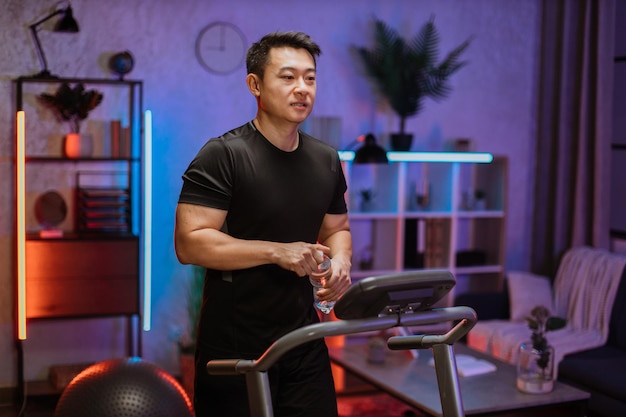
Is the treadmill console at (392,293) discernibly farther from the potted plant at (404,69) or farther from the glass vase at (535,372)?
the potted plant at (404,69)

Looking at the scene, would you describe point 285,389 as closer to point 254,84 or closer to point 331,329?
point 331,329

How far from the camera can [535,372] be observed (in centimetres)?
369

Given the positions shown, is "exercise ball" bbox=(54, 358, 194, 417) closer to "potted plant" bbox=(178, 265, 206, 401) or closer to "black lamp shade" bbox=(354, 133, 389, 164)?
"potted plant" bbox=(178, 265, 206, 401)

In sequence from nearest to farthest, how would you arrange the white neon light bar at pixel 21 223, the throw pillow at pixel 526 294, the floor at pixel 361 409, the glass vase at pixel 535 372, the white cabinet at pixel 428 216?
the glass vase at pixel 535 372, the white neon light bar at pixel 21 223, the floor at pixel 361 409, the throw pillow at pixel 526 294, the white cabinet at pixel 428 216

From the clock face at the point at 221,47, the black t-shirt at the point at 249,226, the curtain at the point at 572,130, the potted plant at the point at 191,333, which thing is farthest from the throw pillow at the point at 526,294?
the black t-shirt at the point at 249,226

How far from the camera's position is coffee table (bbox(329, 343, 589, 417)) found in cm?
350

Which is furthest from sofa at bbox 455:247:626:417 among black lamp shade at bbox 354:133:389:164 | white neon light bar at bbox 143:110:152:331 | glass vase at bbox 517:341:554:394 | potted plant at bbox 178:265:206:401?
white neon light bar at bbox 143:110:152:331

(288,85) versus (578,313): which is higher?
(288,85)

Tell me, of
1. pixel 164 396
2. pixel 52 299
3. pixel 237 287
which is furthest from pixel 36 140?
pixel 237 287

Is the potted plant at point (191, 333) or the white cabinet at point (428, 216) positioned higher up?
the white cabinet at point (428, 216)

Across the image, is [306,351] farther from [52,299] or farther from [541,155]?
[541,155]

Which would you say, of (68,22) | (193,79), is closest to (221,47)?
(193,79)

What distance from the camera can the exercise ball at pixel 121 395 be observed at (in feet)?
8.61

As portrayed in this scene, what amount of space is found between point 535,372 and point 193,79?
259 centimetres
